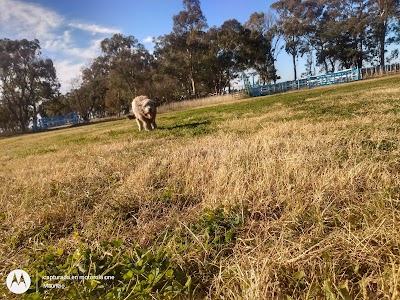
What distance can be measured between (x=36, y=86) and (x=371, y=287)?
152 ft

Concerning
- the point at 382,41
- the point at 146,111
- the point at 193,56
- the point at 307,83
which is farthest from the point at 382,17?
the point at 146,111

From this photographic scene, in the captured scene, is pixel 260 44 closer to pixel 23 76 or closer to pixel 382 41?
pixel 382 41

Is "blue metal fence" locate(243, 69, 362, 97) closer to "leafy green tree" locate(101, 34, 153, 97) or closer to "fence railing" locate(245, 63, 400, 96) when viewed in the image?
"fence railing" locate(245, 63, 400, 96)

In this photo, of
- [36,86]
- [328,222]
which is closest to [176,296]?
[328,222]

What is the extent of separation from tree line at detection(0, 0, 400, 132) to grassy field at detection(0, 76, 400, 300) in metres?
38.8

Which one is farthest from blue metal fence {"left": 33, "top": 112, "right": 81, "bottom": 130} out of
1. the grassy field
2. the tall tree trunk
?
the tall tree trunk

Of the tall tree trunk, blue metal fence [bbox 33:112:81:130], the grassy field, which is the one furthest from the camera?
blue metal fence [bbox 33:112:81:130]

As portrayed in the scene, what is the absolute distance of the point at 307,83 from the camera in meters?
38.9

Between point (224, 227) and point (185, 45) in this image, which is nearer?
point (224, 227)

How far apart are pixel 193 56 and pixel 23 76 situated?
24.0m

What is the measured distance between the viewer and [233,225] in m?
1.93

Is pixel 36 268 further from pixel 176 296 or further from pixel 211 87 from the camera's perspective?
pixel 211 87

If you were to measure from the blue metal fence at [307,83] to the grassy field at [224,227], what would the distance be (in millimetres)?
33602

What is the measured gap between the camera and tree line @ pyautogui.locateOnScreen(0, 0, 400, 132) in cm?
3841
